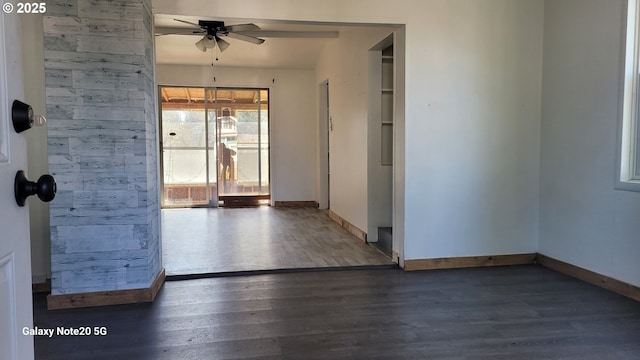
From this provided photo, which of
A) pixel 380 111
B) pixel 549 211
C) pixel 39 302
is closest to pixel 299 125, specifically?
pixel 380 111

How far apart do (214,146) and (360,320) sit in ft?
19.4

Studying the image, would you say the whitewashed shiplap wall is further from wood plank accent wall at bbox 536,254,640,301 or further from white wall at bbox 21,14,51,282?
wood plank accent wall at bbox 536,254,640,301

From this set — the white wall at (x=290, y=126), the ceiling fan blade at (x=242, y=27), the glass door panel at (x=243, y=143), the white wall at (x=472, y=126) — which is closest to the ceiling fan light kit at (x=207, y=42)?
the ceiling fan blade at (x=242, y=27)

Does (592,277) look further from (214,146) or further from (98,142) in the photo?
(214,146)

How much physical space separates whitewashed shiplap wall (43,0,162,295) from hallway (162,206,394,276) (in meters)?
0.73

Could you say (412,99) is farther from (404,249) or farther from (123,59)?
(123,59)

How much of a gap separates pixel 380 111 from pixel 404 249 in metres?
1.70

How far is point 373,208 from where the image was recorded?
182 inches

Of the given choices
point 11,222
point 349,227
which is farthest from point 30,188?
point 349,227

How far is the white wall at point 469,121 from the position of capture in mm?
3504

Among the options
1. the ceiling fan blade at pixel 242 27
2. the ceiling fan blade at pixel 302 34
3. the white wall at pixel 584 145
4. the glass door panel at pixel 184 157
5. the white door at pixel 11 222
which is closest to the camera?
the white door at pixel 11 222

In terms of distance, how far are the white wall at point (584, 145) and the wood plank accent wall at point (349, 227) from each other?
1.84 m

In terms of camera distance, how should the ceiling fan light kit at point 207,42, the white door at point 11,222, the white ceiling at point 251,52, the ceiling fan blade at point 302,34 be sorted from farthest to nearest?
the white ceiling at point 251,52
the ceiling fan blade at point 302,34
the ceiling fan light kit at point 207,42
the white door at point 11,222

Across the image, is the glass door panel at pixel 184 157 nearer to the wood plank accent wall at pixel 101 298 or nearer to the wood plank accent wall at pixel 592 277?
the wood plank accent wall at pixel 101 298
